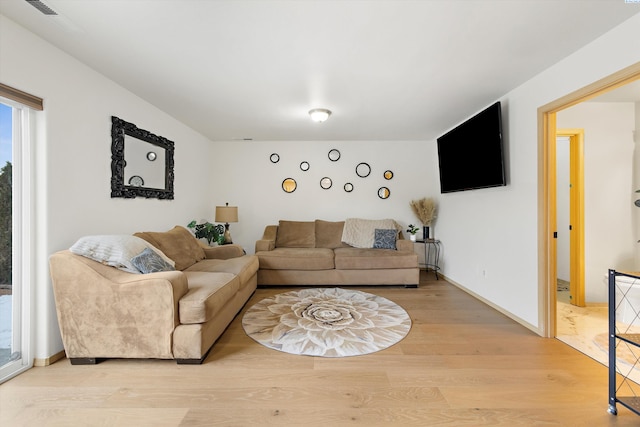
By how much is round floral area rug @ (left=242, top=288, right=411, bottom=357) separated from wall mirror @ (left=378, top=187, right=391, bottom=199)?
1.97 metres

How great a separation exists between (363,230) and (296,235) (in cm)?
113

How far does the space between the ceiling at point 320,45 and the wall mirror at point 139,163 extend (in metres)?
0.44

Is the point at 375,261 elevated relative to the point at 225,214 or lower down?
lower down

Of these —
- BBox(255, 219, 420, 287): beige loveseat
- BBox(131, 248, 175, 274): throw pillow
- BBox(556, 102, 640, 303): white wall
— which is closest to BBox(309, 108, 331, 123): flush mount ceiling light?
BBox(255, 219, 420, 287): beige loveseat

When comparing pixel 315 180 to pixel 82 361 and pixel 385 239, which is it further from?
pixel 82 361

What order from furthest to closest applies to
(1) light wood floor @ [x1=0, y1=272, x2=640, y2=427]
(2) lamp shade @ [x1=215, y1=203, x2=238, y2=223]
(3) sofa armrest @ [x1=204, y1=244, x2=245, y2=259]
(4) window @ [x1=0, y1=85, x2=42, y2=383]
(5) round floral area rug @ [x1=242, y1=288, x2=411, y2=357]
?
1. (2) lamp shade @ [x1=215, y1=203, x2=238, y2=223]
2. (3) sofa armrest @ [x1=204, y1=244, x2=245, y2=259]
3. (5) round floral area rug @ [x1=242, y1=288, x2=411, y2=357]
4. (4) window @ [x1=0, y1=85, x2=42, y2=383]
5. (1) light wood floor @ [x1=0, y1=272, x2=640, y2=427]

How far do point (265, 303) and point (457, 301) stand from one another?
236 cm

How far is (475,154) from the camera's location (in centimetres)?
322

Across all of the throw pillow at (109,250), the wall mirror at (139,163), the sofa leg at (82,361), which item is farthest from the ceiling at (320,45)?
the sofa leg at (82,361)

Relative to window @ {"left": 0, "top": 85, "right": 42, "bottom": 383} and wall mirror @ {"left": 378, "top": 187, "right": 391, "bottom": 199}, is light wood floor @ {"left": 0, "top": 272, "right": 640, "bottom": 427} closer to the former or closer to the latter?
window @ {"left": 0, "top": 85, "right": 42, "bottom": 383}

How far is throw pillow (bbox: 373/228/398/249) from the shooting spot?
169 inches

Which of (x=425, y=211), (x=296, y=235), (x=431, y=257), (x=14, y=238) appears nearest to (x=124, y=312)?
(x=14, y=238)

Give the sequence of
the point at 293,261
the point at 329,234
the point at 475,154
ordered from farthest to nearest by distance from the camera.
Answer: the point at 329,234
the point at 293,261
the point at 475,154

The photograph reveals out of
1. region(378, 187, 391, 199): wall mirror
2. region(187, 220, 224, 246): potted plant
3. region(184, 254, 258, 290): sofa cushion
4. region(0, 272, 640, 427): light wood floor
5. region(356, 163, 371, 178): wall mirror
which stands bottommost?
region(0, 272, 640, 427): light wood floor
